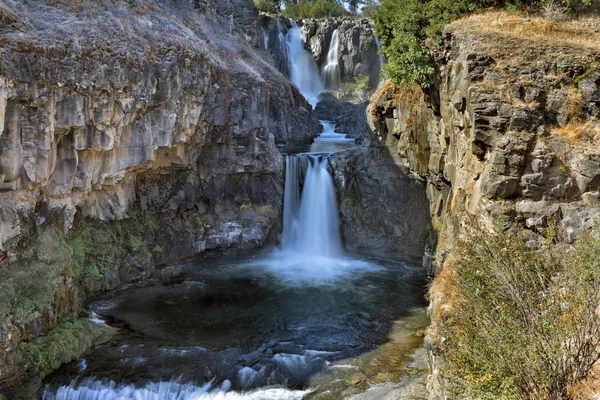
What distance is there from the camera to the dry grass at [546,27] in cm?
1719

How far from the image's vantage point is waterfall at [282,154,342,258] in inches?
1145

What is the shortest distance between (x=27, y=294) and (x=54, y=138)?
6.04 m

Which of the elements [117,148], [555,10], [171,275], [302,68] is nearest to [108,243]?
[171,275]

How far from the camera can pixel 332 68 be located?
51.9m

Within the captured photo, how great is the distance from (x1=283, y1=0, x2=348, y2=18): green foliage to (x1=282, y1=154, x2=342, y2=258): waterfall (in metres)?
36.1

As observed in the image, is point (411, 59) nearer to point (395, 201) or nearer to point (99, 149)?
point (395, 201)

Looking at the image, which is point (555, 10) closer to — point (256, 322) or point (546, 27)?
point (546, 27)

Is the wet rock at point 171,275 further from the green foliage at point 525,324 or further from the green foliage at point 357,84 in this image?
the green foliage at point 357,84

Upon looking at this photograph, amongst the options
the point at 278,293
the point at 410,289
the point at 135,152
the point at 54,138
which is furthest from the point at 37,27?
the point at 410,289

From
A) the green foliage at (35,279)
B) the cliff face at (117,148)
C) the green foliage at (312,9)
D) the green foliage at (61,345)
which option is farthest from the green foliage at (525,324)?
the green foliage at (312,9)

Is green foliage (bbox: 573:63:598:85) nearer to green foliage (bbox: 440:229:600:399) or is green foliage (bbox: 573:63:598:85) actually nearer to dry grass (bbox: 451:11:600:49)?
dry grass (bbox: 451:11:600:49)

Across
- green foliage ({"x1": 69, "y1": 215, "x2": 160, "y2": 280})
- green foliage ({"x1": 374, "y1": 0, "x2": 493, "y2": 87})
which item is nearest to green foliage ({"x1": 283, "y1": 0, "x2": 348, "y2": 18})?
green foliage ({"x1": 374, "y1": 0, "x2": 493, "y2": 87})

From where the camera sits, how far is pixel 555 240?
13.1 m

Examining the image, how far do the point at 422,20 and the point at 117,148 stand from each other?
14.3 m
